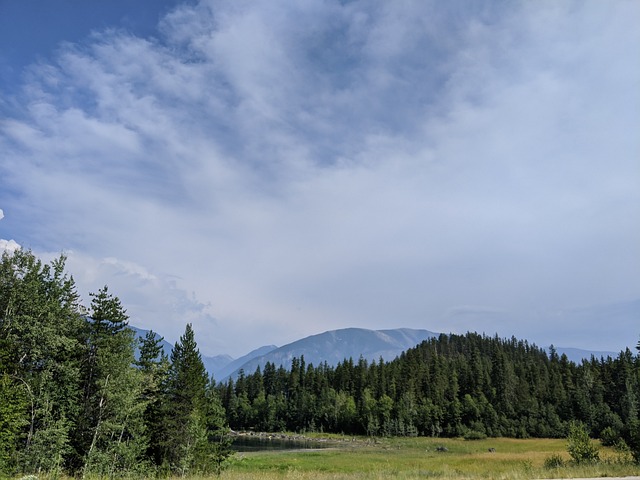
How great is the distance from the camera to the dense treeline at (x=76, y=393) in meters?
30.5

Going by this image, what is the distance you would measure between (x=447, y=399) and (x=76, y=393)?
426 ft

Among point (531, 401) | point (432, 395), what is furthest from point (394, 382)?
point (531, 401)

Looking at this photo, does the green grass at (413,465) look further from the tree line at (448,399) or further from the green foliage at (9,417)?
the tree line at (448,399)

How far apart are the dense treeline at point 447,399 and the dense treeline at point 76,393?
99.7 meters

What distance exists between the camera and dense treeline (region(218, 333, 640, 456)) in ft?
391

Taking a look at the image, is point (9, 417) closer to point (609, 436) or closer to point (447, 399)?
point (609, 436)

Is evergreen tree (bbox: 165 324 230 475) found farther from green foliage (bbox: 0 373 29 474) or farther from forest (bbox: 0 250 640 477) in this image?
green foliage (bbox: 0 373 29 474)

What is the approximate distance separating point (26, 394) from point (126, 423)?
773 cm

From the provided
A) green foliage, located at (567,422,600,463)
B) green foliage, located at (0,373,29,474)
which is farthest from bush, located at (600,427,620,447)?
green foliage, located at (0,373,29,474)

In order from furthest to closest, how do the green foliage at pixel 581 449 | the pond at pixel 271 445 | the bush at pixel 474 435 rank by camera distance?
the bush at pixel 474 435
the pond at pixel 271 445
the green foliage at pixel 581 449

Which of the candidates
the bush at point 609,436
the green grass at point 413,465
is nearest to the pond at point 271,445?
the green grass at point 413,465

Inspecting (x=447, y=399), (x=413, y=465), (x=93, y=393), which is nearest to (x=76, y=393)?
(x=93, y=393)

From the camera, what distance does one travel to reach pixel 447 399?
465ft

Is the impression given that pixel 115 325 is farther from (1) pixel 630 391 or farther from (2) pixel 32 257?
(1) pixel 630 391
